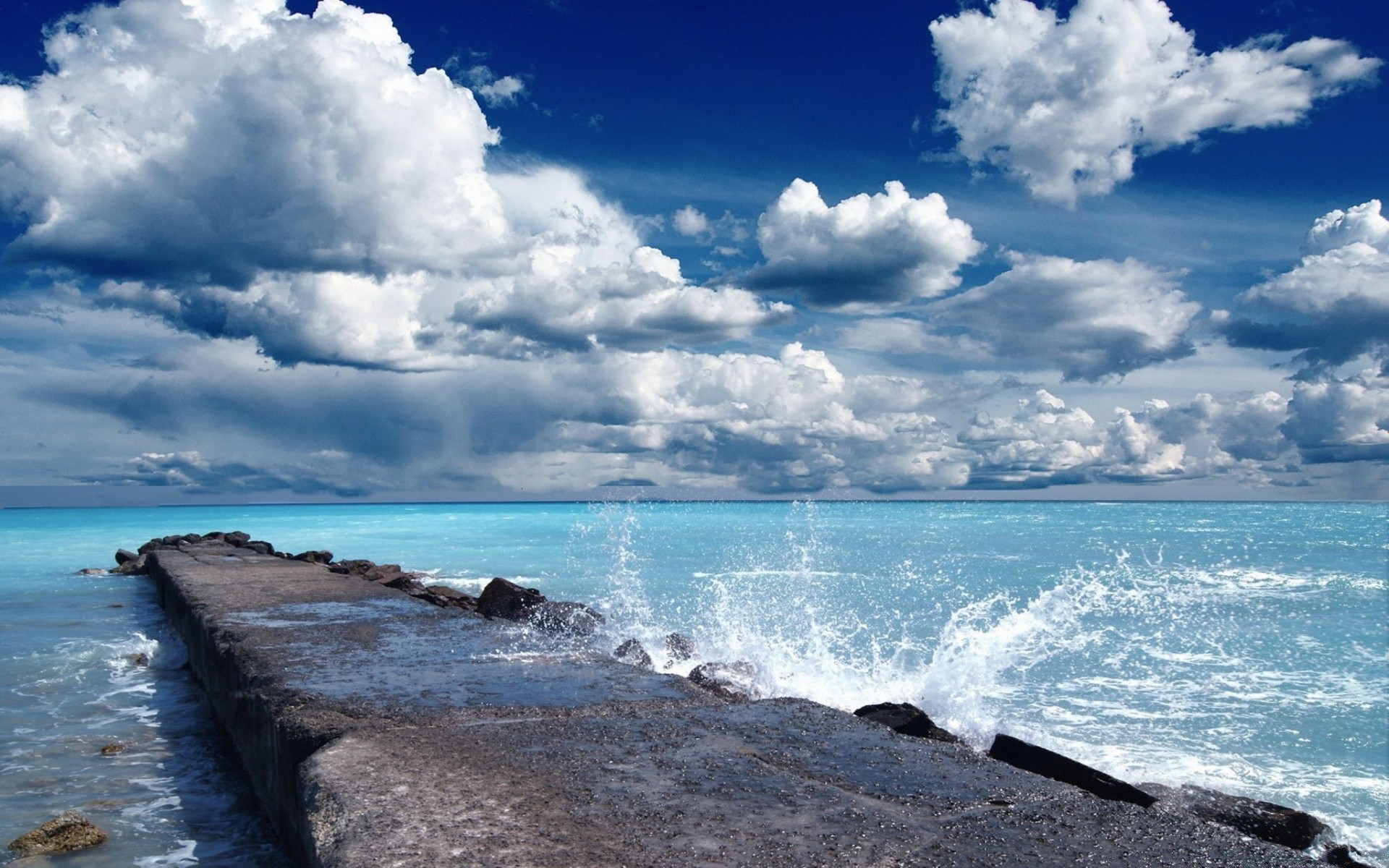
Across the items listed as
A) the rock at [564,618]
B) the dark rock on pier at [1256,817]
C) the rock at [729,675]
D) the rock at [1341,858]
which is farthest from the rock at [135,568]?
the rock at [1341,858]

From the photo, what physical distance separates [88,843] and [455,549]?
32.8 meters

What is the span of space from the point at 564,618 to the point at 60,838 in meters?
5.28

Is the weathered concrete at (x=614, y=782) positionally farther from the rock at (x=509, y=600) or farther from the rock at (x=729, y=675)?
the rock at (x=509, y=600)

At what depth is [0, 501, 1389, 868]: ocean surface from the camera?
4.39 m

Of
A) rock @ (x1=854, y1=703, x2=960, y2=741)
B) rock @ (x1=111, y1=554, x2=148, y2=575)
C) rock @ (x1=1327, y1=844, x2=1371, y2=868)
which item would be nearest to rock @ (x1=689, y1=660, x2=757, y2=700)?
rock @ (x1=854, y1=703, x2=960, y2=741)

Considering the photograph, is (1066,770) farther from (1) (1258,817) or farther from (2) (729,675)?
(2) (729,675)

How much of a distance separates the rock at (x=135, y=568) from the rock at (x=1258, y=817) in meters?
17.7

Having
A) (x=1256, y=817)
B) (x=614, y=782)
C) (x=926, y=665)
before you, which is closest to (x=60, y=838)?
(x=614, y=782)

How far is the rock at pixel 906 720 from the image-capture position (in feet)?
15.9

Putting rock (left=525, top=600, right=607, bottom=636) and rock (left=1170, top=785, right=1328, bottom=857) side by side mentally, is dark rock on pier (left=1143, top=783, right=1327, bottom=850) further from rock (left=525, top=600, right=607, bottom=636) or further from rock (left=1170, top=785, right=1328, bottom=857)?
rock (left=525, top=600, right=607, bottom=636)

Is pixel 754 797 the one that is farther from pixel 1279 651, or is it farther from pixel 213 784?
pixel 1279 651

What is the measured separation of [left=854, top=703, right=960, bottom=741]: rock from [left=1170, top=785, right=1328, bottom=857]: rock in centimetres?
116

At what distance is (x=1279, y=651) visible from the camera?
1260cm

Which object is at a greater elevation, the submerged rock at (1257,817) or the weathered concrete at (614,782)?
the weathered concrete at (614,782)
